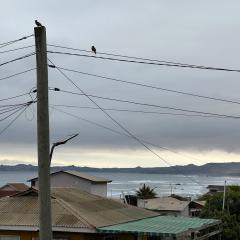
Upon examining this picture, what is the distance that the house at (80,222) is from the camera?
21.4 metres

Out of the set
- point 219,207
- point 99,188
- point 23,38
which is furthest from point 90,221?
point 219,207

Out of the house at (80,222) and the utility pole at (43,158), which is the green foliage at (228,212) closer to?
the house at (80,222)

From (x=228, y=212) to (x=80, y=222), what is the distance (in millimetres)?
31058

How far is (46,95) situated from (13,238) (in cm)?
1116

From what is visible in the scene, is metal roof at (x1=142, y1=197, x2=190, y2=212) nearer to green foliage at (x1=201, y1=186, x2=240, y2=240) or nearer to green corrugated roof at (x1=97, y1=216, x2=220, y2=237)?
green foliage at (x1=201, y1=186, x2=240, y2=240)

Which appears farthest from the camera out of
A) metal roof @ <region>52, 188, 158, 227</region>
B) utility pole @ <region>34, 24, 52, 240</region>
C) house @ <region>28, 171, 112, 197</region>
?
house @ <region>28, 171, 112, 197</region>

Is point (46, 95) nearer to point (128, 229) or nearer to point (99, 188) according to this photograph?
point (128, 229)

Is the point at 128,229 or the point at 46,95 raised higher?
the point at 46,95

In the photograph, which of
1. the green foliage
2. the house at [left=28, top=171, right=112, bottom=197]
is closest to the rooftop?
the green foliage

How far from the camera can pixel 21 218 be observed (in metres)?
22.9

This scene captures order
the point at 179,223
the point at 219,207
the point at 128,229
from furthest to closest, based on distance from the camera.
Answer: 1. the point at 219,207
2. the point at 179,223
3. the point at 128,229

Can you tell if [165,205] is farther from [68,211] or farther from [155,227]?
[68,211]

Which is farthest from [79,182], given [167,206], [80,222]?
[80,222]

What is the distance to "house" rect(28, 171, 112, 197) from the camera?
158 ft
